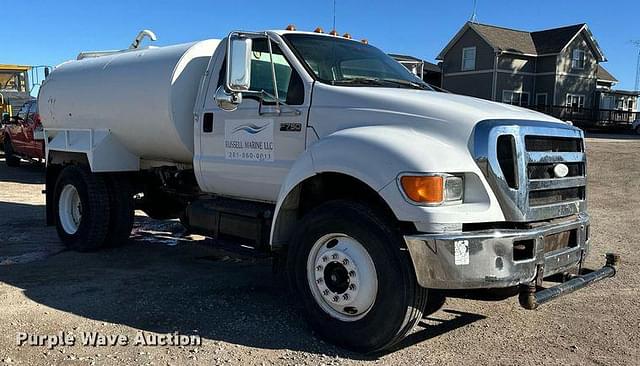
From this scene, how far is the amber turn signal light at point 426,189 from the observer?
12.0ft

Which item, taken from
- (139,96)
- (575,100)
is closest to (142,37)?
(139,96)

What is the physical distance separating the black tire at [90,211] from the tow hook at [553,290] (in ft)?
16.7

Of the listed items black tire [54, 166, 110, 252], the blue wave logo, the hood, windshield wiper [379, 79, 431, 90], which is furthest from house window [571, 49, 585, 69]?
the blue wave logo

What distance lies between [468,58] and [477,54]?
912mm

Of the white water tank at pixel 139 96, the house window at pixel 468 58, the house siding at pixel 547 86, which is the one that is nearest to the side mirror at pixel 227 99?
the white water tank at pixel 139 96

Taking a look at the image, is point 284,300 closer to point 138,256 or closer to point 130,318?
point 130,318

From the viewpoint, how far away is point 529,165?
3953 mm

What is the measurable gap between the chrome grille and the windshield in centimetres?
132

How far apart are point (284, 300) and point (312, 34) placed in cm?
246

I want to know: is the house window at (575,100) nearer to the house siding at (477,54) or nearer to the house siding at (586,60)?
the house siding at (586,60)

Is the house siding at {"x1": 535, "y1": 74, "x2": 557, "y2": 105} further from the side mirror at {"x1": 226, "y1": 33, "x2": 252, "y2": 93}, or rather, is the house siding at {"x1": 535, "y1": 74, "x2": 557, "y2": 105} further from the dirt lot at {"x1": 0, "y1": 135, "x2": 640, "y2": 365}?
the side mirror at {"x1": 226, "y1": 33, "x2": 252, "y2": 93}

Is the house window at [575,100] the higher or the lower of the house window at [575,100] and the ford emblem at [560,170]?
the higher

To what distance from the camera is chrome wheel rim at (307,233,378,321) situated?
403 cm

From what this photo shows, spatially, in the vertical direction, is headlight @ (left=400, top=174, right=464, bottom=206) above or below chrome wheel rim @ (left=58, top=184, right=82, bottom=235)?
above
